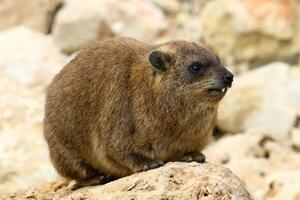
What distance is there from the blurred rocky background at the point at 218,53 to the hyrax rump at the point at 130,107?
10.0 feet

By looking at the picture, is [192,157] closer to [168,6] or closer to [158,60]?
[158,60]

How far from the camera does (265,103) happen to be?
15.6 m

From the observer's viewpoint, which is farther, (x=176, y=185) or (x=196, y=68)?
(x=196, y=68)

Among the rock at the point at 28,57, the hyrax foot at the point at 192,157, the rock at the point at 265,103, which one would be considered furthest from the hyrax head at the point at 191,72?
the rock at the point at 265,103

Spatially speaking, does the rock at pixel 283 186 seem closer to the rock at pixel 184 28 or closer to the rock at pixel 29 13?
the rock at pixel 184 28

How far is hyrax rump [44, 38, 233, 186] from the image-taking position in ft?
28.7

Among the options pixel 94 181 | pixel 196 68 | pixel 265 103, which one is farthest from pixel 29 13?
pixel 196 68

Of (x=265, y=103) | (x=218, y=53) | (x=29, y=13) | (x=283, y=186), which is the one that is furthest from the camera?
(x=29, y=13)

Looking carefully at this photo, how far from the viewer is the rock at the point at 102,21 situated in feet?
54.6

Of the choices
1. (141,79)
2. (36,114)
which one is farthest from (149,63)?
(36,114)

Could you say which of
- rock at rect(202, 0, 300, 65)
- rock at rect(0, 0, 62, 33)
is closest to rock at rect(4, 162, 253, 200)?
rock at rect(0, 0, 62, 33)

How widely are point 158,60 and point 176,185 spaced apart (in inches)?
52.0

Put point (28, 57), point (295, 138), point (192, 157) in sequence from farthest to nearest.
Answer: point (28, 57), point (295, 138), point (192, 157)

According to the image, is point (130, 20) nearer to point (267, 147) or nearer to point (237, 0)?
point (237, 0)
